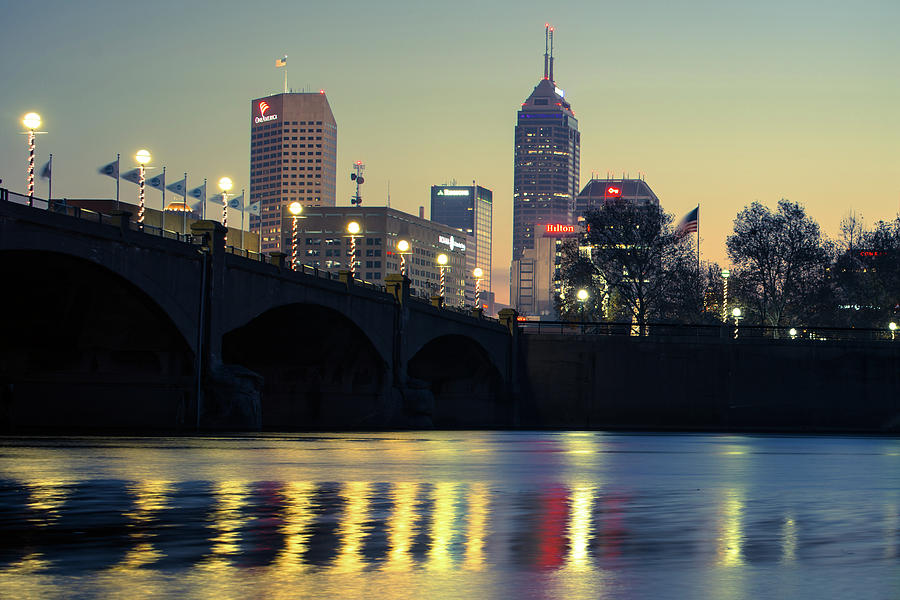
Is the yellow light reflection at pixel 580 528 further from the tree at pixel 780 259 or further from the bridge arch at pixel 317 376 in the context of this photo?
the tree at pixel 780 259

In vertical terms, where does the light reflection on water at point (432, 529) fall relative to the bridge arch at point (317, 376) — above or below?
below

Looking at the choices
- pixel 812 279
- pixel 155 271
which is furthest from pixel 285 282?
pixel 812 279

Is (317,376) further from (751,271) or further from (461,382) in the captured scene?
(751,271)

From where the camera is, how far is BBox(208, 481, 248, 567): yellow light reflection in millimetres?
14405

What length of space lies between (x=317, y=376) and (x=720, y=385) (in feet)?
114

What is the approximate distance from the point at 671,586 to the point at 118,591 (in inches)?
206

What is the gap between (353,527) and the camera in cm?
1739

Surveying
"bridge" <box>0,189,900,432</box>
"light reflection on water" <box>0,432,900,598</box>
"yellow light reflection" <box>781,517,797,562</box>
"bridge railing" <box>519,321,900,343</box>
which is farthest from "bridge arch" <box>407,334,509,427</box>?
"yellow light reflection" <box>781,517,797,562</box>

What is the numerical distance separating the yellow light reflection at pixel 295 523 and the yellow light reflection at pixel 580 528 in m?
3.05

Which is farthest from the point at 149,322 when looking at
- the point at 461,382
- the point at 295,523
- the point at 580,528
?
the point at 461,382

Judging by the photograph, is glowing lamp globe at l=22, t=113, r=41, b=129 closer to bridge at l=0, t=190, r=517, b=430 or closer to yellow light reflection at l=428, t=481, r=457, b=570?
bridge at l=0, t=190, r=517, b=430

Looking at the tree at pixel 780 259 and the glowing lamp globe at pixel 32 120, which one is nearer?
the glowing lamp globe at pixel 32 120

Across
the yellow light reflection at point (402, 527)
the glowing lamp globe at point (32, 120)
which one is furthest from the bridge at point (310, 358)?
the yellow light reflection at point (402, 527)

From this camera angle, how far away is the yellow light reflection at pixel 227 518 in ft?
47.3
